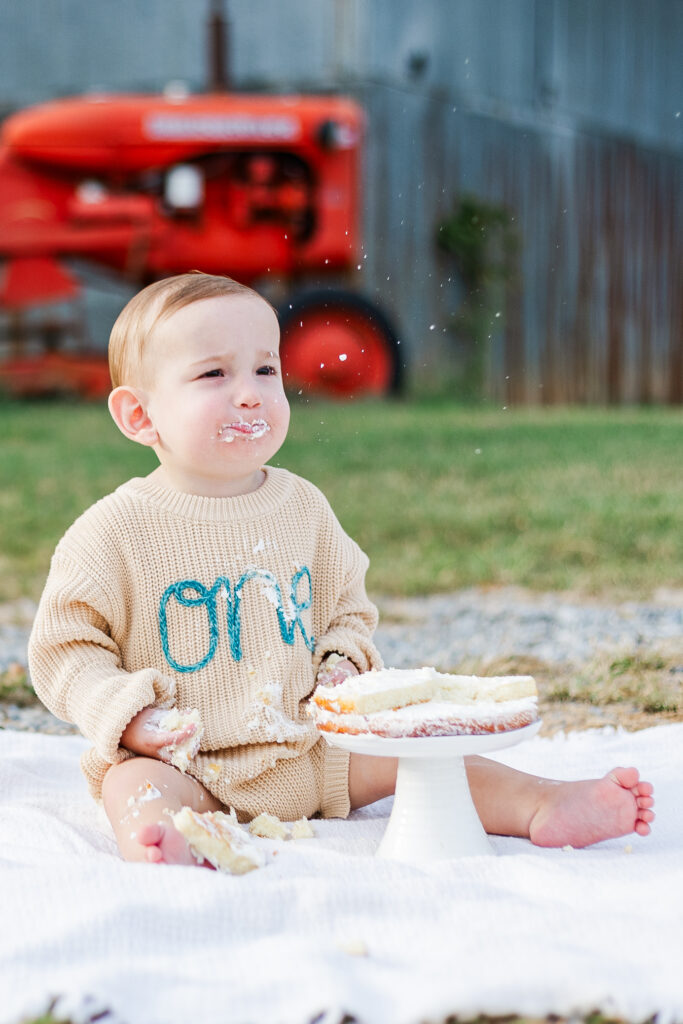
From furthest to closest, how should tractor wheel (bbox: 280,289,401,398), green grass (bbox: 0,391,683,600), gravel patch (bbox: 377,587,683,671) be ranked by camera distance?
tractor wheel (bbox: 280,289,401,398), green grass (bbox: 0,391,683,600), gravel patch (bbox: 377,587,683,671)

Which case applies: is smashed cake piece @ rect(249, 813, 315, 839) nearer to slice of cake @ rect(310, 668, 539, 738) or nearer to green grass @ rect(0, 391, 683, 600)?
slice of cake @ rect(310, 668, 539, 738)

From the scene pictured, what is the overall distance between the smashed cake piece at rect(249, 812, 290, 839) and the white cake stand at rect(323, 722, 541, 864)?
12 cm

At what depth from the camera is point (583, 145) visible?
7.25m

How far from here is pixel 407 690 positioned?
134cm

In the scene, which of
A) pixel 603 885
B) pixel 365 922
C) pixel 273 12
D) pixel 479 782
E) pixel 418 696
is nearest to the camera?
pixel 365 922

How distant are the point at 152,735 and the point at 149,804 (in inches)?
3.2

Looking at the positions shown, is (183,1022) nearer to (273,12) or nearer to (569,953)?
(569,953)

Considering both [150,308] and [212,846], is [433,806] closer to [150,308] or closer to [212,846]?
[212,846]

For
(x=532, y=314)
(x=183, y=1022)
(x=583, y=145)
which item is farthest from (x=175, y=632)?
(x=583, y=145)

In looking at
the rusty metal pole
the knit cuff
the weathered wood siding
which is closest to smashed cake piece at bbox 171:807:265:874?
the knit cuff

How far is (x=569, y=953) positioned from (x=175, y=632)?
1.91 ft

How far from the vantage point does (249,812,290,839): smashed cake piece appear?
1.42m

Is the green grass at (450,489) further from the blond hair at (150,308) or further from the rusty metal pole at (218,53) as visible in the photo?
the rusty metal pole at (218,53)

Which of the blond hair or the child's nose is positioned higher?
the blond hair
